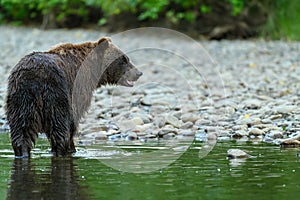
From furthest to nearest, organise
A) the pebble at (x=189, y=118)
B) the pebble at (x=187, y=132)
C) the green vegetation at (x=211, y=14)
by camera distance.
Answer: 1. the green vegetation at (x=211, y=14)
2. the pebble at (x=189, y=118)
3. the pebble at (x=187, y=132)

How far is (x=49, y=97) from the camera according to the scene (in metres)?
7.03

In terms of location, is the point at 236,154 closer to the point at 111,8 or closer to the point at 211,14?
the point at 211,14

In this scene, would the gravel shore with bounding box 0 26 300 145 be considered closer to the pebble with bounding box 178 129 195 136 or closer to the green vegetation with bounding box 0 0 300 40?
the pebble with bounding box 178 129 195 136

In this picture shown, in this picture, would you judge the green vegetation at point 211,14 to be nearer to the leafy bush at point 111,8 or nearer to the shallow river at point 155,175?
the leafy bush at point 111,8

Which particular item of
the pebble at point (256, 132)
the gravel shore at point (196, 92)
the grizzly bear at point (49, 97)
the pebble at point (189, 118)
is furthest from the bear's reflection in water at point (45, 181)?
the pebble at point (189, 118)

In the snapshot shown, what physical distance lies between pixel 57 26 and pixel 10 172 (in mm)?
22687

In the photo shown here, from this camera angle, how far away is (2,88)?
42.4ft

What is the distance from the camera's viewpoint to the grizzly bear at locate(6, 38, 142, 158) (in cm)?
696

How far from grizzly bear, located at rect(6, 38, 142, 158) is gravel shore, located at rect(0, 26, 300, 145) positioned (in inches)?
42.0

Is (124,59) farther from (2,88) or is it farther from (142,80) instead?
(142,80)

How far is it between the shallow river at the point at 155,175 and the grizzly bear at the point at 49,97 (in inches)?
8.8

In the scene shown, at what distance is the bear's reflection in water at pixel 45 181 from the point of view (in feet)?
17.0

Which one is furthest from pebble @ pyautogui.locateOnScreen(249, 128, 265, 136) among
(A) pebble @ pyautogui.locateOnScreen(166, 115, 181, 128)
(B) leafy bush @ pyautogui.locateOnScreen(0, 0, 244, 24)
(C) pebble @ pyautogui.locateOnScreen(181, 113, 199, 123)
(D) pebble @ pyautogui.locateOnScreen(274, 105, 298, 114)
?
(B) leafy bush @ pyautogui.locateOnScreen(0, 0, 244, 24)

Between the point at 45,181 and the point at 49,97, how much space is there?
56.9 inches
